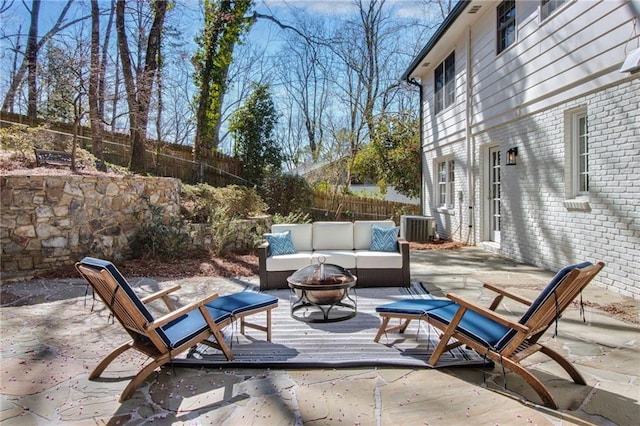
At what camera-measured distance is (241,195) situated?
9.50 metres

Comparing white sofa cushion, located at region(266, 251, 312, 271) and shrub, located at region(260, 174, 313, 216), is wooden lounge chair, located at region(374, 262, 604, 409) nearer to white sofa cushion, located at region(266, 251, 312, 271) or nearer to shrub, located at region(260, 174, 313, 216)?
white sofa cushion, located at region(266, 251, 312, 271)

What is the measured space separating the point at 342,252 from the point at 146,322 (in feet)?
12.0

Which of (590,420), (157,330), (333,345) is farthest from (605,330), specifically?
(157,330)

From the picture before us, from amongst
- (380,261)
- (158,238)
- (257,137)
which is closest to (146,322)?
(380,261)

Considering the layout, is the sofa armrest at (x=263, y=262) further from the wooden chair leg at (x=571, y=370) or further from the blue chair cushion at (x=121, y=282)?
the wooden chair leg at (x=571, y=370)

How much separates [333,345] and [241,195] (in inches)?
247

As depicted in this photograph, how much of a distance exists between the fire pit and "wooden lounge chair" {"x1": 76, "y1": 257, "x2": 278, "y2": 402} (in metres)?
0.98

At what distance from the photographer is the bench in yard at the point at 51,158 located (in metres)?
7.32

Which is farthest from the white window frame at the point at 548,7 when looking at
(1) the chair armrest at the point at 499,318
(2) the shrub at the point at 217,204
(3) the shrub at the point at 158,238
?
(3) the shrub at the point at 158,238

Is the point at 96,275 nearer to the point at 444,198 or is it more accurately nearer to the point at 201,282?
the point at 201,282

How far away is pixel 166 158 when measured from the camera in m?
11.6

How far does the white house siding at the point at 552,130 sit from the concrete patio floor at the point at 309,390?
1.76 meters

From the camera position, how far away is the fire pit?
434 centimetres

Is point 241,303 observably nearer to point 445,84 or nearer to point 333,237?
point 333,237
